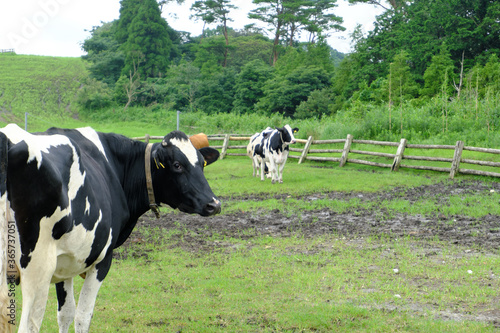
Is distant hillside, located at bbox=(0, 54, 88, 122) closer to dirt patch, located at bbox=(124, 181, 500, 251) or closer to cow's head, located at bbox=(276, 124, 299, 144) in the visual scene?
cow's head, located at bbox=(276, 124, 299, 144)

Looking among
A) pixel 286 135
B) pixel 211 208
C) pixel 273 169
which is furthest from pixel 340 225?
pixel 286 135

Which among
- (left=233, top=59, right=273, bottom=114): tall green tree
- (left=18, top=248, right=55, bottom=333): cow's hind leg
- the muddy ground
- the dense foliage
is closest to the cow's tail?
(left=18, top=248, right=55, bottom=333): cow's hind leg

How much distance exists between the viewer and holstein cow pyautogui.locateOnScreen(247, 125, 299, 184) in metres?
13.8

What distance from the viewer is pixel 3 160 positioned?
2314 millimetres

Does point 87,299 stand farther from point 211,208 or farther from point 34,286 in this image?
point 211,208

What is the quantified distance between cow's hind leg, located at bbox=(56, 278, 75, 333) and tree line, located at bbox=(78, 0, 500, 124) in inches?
686

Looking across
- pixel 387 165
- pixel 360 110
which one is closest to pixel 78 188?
pixel 387 165

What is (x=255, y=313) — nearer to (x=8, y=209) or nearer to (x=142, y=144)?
(x=142, y=144)

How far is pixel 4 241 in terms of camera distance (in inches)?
89.0

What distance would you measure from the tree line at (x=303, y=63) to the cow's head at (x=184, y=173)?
1653 cm

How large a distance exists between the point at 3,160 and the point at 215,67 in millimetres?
42318

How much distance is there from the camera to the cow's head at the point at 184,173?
3.81 metres

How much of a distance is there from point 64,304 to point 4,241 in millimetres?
1382

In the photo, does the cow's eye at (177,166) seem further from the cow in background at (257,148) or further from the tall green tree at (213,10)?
the tall green tree at (213,10)
